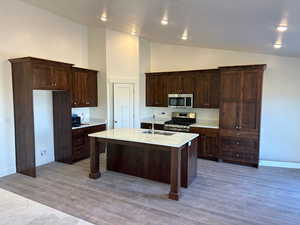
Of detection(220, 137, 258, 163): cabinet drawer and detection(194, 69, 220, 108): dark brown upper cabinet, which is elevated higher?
detection(194, 69, 220, 108): dark brown upper cabinet

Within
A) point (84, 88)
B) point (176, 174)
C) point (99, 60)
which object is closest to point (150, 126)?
point (84, 88)

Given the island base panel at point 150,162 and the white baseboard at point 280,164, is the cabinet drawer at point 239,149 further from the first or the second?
the island base panel at point 150,162

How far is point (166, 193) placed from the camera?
361 centimetres

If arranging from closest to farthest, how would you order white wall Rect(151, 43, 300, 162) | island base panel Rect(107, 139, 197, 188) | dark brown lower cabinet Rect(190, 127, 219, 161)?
island base panel Rect(107, 139, 197, 188) < white wall Rect(151, 43, 300, 162) < dark brown lower cabinet Rect(190, 127, 219, 161)

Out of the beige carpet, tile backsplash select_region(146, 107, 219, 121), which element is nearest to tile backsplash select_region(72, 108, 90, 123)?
tile backsplash select_region(146, 107, 219, 121)

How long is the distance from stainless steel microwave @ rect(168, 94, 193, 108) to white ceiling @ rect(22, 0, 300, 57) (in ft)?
6.85

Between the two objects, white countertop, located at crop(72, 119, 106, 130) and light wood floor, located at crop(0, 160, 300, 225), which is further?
white countertop, located at crop(72, 119, 106, 130)

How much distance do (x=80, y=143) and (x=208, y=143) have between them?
3321mm

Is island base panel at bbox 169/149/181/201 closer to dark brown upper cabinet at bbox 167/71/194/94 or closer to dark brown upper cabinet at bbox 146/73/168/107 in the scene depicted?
dark brown upper cabinet at bbox 167/71/194/94

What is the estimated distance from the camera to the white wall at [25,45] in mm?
4254

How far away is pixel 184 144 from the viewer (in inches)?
140

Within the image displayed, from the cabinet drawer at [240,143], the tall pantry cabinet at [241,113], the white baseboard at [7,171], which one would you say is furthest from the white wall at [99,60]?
the cabinet drawer at [240,143]

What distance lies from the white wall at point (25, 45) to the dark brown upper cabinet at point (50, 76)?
0.66 metres

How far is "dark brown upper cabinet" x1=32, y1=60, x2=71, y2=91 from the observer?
420 centimetres
